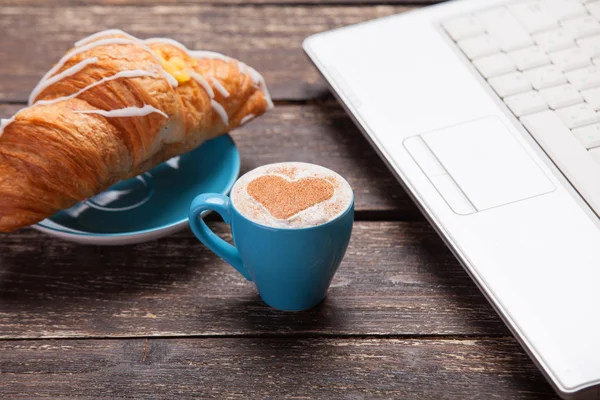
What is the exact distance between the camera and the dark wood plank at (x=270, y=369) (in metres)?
0.57

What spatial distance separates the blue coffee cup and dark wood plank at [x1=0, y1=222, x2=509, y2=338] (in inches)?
1.0

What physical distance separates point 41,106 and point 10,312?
18cm

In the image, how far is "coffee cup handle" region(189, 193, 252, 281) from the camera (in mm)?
616

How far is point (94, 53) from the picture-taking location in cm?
72

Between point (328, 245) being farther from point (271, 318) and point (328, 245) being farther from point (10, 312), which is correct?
point (10, 312)

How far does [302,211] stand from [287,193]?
0.02 metres

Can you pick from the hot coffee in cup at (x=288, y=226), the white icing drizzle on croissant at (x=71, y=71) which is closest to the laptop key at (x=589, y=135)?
the hot coffee in cup at (x=288, y=226)

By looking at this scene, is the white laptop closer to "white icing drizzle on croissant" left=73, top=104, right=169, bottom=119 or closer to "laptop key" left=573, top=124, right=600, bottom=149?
"laptop key" left=573, top=124, right=600, bottom=149

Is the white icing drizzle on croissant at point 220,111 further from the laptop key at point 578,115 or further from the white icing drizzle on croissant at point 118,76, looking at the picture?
the laptop key at point 578,115

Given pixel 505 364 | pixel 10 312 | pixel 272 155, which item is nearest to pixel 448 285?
pixel 505 364

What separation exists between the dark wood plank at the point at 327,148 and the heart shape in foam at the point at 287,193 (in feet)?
0.53

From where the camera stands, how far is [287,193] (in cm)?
59

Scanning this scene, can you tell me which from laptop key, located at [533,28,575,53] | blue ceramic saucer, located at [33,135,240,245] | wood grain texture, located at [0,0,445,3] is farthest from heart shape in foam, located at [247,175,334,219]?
wood grain texture, located at [0,0,445,3]

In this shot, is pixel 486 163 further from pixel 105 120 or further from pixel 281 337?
pixel 105 120
